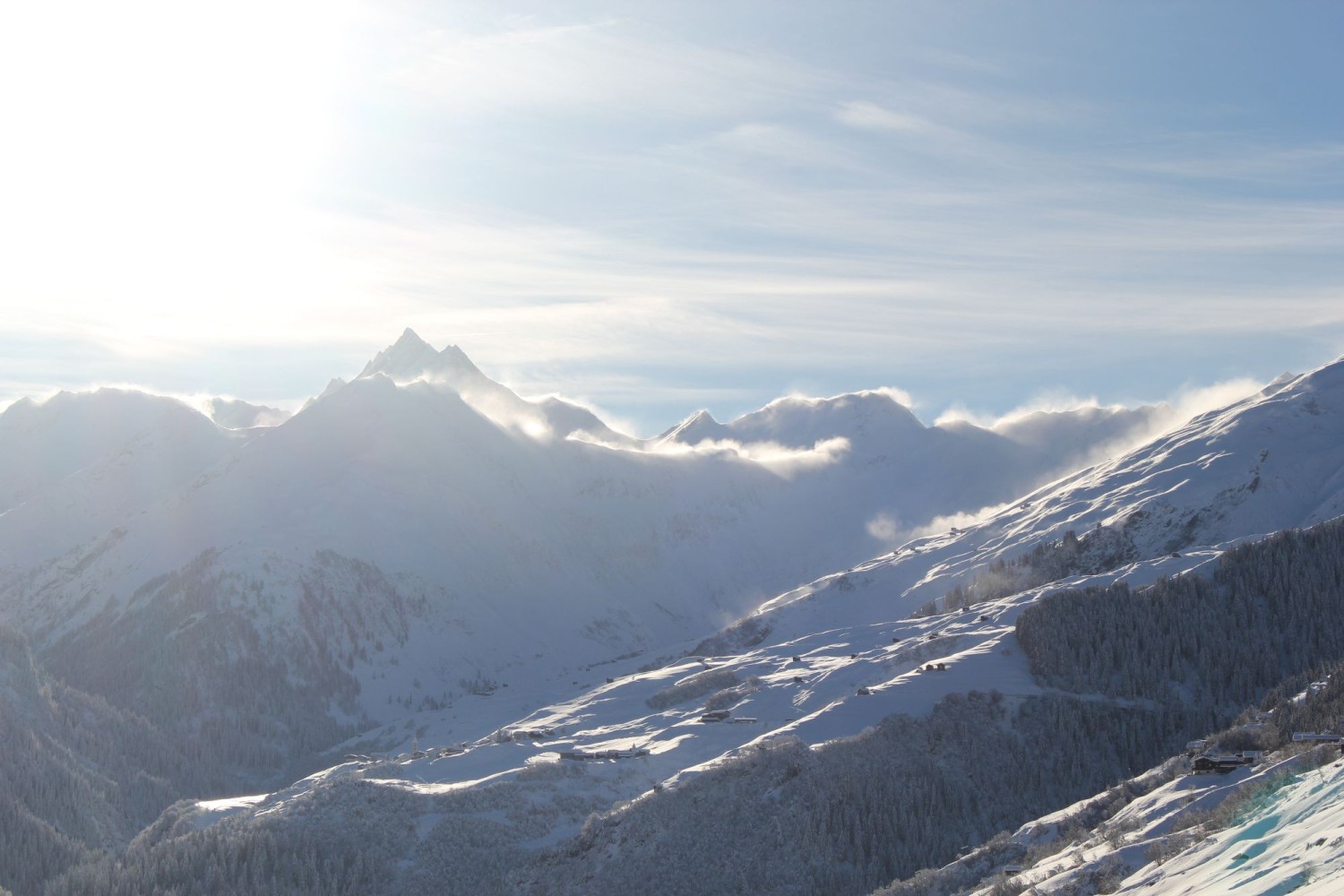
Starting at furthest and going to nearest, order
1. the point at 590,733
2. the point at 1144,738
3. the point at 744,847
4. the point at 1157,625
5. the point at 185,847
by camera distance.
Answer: the point at 590,733, the point at 1157,625, the point at 1144,738, the point at 185,847, the point at 744,847

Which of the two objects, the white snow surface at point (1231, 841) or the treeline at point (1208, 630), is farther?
the treeline at point (1208, 630)

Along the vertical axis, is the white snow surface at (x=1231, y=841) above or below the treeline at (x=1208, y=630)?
above

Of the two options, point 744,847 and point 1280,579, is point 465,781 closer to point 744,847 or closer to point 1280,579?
point 744,847

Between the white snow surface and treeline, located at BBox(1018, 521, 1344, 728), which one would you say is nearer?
the white snow surface

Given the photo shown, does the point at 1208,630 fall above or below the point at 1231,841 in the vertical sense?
below

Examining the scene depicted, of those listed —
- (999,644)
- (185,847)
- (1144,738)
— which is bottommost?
(1144,738)

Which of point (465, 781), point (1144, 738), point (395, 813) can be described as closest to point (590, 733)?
point (465, 781)

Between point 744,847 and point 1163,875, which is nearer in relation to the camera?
point 1163,875

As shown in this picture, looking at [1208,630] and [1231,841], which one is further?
[1208,630]

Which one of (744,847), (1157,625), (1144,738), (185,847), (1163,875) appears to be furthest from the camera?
(1157,625)

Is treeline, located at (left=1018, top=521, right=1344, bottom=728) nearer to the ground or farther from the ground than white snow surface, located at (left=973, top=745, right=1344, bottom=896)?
nearer to the ground

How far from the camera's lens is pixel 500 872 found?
127625mm

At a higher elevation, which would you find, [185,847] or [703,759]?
[185,847]

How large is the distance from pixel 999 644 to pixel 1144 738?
87.2 feet
